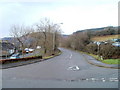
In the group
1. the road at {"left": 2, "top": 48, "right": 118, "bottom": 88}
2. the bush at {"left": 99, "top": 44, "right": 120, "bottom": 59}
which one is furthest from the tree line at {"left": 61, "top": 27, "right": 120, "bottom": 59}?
the road at {"left": 2, "top": 48, "right": 118, "bottom": 88}

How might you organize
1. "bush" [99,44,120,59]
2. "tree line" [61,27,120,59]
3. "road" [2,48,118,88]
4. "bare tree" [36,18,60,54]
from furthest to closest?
"bare tree" [36,18,60,54], "tree line" [61,27,120,59], "bush" [99,44,120,59], "road" [2,48,118,88]

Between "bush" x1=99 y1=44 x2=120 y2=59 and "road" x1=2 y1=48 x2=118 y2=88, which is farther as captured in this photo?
"bush" x1=99 y1=44 x2=120 y2=59

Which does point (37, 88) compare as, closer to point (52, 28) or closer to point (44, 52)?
point (44, 52)

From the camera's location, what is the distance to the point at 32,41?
34.9 meters

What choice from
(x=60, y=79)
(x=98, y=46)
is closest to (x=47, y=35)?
(x=98, y=46)

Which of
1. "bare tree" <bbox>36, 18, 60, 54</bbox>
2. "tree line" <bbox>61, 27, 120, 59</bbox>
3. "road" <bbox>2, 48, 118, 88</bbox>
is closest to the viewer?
"road" <bbox>2, 48, 118, 88</bbox>

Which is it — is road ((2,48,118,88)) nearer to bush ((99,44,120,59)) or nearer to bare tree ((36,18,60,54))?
bush ((99,44,120,59))

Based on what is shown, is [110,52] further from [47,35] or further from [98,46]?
[47,35]

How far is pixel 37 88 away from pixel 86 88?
85.6 inches

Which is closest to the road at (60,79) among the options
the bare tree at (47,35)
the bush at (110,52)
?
the bush at (110,52)

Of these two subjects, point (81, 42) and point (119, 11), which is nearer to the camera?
point (119, 11)

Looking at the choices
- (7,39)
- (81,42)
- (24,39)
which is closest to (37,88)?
(24,39)

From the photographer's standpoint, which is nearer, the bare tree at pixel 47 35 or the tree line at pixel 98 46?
the tree line at pixel 98 46

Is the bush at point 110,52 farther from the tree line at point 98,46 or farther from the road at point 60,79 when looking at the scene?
the road at point 60,79
